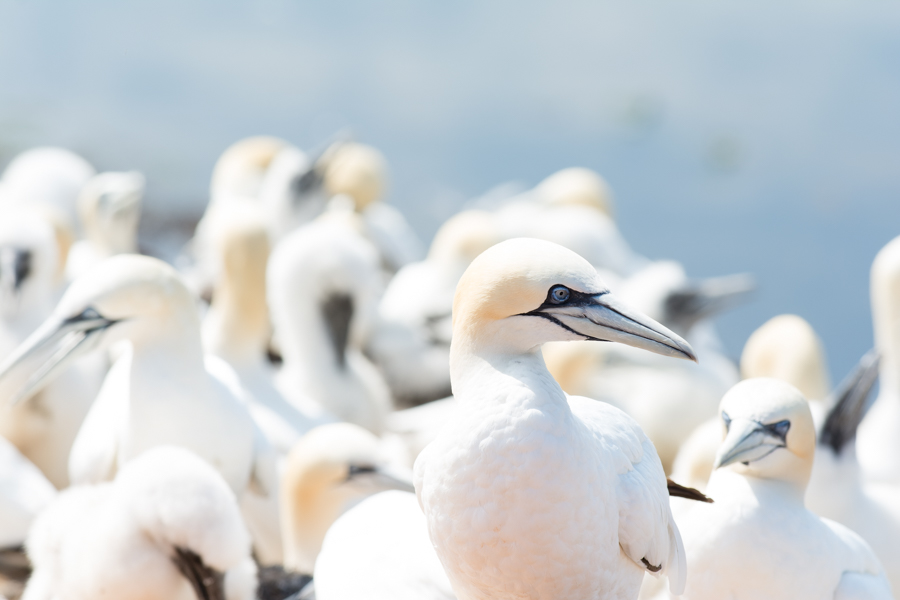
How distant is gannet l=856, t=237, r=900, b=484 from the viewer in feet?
14.4

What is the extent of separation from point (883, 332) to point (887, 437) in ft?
2.08

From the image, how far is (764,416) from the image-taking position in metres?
2.62

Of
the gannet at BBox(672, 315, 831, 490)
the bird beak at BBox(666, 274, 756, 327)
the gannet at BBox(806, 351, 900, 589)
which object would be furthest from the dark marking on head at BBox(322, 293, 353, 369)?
the gannet at BBox(806, 351, 900, 589)

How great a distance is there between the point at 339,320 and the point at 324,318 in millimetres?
88

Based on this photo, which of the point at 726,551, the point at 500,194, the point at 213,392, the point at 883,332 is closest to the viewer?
the point at 726,551

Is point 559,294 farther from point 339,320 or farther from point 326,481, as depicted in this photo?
point 339,320

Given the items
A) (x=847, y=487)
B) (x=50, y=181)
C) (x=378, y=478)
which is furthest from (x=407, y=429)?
(x=50, y=181)

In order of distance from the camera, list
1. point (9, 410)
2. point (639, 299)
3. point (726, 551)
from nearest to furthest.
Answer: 1. point (726, 551)
2. point (9, 410)
3. point (639, 299)

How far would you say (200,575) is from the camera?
298cm

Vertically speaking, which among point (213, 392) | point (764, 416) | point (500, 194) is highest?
point (764, 416)

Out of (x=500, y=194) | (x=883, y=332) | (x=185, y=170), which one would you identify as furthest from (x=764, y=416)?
(x=185, y=170)

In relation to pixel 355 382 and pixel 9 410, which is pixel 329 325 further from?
pixel 9 410

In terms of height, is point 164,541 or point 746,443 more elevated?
point 746,443

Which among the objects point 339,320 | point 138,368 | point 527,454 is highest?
point 527,454
